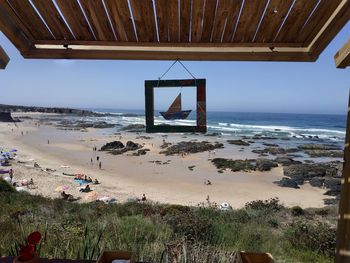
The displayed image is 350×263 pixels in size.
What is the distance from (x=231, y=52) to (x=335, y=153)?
115 feet

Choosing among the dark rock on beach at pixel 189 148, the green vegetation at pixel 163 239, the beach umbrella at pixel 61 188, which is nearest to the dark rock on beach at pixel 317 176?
the dark rock on beach at pixel 189 148

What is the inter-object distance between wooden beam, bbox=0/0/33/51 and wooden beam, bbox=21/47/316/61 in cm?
9

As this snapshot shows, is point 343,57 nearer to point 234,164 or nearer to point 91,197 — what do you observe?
point 91,197

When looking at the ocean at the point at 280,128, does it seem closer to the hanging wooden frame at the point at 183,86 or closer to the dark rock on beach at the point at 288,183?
the dark rock on beach at the point at 288,183

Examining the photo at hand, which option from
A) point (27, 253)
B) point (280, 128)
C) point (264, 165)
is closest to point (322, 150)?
point (264, 165)

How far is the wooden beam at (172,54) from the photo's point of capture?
2.32 m

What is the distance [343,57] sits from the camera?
197 cm

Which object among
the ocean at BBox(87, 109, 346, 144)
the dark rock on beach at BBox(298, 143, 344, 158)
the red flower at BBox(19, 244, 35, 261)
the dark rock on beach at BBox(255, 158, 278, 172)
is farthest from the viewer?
the ocean at BBox(87, 109, 346, 144)

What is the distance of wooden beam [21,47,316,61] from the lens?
232 centimetres

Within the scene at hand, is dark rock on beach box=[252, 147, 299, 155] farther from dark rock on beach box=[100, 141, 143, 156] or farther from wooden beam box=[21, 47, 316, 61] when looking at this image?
wooden beam box=[21, 47, 316, 61]

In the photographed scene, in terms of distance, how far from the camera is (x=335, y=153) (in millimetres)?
33906

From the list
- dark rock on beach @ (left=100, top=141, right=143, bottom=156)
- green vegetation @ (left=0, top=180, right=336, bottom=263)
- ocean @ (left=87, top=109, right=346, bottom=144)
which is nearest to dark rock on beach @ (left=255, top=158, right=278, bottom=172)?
dark rock on beach @ (left=100, top=141, right=143, bottom=156)

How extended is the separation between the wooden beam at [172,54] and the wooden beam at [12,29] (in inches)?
3.5

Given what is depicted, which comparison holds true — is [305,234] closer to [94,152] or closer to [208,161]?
[208,161]
